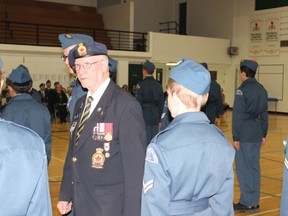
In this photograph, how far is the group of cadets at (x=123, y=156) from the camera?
1393mm

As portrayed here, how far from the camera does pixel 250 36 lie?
22.3 m

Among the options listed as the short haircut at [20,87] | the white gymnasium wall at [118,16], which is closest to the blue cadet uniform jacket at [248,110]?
the short haircut at [20,87]

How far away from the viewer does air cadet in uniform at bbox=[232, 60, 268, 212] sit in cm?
494

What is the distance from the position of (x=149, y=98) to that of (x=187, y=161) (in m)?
5.21

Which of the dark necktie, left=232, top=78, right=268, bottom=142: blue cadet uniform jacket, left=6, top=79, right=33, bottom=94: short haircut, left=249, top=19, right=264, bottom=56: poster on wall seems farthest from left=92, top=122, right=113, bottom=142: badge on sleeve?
left=249, top=19, right=264, bottom=56: poster on wall

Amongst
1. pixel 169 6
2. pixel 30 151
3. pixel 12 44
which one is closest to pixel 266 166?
pixel 30 151

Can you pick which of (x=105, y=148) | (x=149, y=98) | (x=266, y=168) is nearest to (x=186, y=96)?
(x=105, y=148)

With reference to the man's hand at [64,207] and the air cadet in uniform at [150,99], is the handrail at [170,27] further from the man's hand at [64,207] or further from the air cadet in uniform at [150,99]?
the man's hand at [64,207]

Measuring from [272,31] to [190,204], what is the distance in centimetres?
2074

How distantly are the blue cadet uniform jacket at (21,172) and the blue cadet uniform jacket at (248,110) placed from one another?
12.6 feet

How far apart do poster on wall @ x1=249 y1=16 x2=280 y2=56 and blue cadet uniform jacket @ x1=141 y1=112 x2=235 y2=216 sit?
20306 mm

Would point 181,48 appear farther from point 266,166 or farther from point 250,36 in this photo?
point 266,166

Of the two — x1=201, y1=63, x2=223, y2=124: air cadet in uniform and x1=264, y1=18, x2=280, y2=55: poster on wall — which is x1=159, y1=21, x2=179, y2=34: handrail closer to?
x1=264, y1=18, x2=280, y2=55: poster on wall

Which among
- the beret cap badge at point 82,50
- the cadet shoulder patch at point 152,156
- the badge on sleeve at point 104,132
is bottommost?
the cadet shoulder patch at point 152,156
